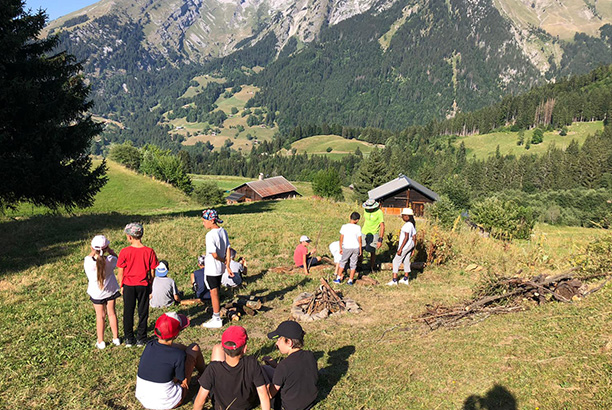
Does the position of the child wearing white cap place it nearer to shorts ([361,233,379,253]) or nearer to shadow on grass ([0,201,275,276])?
shorts ([361,233,379,253])

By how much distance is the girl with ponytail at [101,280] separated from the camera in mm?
6918

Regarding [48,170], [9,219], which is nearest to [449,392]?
[48,170]

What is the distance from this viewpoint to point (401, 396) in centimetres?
554

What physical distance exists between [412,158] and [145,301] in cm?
17202

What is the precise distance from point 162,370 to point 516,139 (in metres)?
201

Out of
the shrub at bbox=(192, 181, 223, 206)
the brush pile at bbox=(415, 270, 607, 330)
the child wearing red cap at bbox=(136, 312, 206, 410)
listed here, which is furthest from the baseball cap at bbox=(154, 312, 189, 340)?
the shrub at bbox=(192, 181, 223, 206)

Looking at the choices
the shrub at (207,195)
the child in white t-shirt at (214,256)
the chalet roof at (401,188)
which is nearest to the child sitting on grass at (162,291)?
the child in white t-shirt at (214,256)

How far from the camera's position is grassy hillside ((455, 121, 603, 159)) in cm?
16112

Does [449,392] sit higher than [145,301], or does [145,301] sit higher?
[145,301]

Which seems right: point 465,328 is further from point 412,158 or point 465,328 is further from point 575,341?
point 412,158

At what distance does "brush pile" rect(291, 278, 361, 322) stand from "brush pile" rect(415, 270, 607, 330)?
1928 millimetres

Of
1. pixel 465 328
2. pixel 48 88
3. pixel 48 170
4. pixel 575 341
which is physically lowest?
pixel 465 328

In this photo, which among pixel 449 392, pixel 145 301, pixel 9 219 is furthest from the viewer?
pixel 9 219

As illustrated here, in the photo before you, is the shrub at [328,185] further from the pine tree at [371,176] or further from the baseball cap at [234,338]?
the baseball cap at [234,338]
